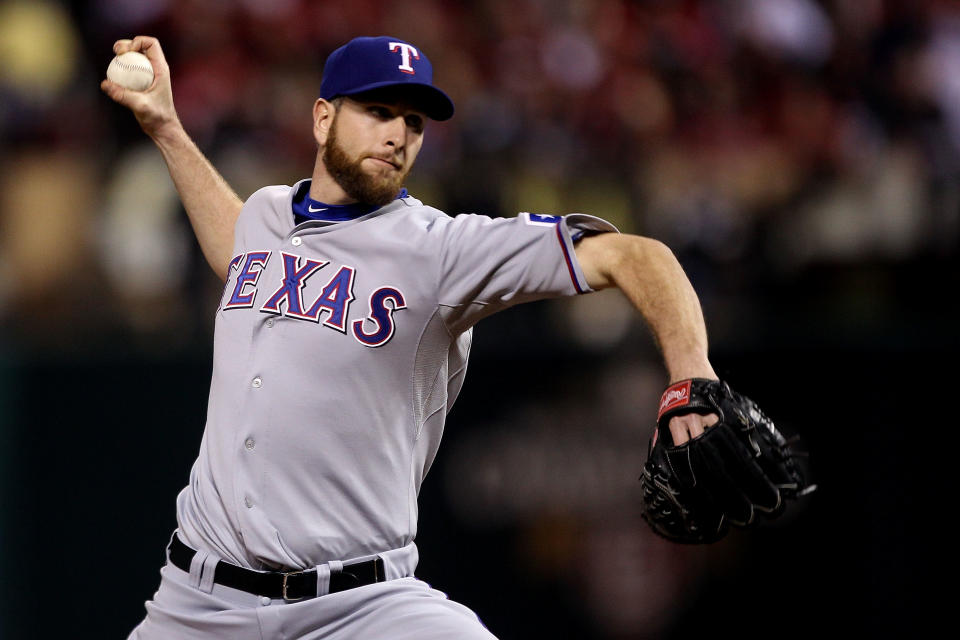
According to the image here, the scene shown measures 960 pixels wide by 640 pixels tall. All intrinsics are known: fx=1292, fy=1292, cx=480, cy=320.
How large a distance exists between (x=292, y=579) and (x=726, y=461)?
1.07 meters

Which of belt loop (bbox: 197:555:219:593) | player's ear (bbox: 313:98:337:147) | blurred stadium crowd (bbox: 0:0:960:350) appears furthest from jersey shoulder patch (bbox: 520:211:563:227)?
blurred stadium crowd (bbox: 0:0:960:350)

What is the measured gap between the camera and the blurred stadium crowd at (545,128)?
242 inches

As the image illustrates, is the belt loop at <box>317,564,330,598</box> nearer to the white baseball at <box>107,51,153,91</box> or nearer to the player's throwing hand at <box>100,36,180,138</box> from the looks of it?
the player's throwing hand at <box>100,36,180,138</box>

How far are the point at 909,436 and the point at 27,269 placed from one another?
4.19 m

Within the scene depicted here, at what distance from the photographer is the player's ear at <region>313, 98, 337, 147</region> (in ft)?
10.8

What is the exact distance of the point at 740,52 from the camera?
7.74m

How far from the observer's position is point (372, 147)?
317cm

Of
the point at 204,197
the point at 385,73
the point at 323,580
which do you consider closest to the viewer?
the point at 323,580

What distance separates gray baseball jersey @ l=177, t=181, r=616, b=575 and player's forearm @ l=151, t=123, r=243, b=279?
0.55 m

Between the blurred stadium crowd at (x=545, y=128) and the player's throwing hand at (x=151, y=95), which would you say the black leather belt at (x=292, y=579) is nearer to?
the player's throwing hand at (x=151, y=95)

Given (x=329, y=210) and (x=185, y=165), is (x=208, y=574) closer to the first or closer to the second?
(x=329, y=210)

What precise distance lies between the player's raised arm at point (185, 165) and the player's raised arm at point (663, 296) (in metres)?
1.29

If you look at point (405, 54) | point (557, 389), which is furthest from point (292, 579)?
point (557, 389)

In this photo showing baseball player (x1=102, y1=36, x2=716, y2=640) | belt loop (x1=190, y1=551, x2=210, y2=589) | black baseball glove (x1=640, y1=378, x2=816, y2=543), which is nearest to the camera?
black baseball glove (x1=640, y1=378, x2=816, y2=543)
